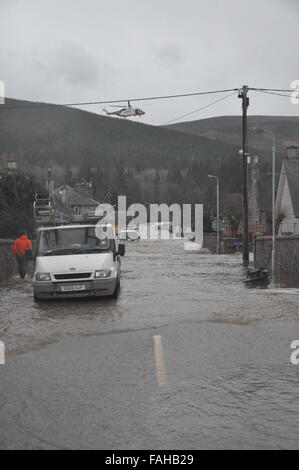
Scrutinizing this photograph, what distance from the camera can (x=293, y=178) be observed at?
48.1m

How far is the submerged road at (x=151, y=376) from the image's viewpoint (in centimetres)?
504

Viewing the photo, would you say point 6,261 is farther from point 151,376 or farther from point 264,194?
point 264,194

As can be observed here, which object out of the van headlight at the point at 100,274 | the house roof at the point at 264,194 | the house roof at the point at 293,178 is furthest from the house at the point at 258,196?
the van headlight at the point at 100,274

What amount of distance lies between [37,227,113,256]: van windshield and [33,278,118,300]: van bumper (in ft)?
3.17

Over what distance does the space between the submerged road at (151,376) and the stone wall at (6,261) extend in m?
8.67

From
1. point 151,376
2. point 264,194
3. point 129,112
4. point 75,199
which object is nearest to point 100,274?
point 151,376

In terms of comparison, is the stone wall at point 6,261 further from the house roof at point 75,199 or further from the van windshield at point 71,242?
the house roof at point 75,199

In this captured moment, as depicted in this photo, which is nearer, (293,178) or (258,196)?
(293,178)

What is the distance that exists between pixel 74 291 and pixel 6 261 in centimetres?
957

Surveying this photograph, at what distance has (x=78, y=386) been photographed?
6629 mm

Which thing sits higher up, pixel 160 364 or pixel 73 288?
pixel 73 288

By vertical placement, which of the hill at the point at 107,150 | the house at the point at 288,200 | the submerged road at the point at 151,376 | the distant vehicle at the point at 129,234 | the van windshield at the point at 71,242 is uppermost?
the hill at the point at 107,150

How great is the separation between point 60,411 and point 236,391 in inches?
75.3

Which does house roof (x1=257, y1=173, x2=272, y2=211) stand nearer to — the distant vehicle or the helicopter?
the distant vehicle
